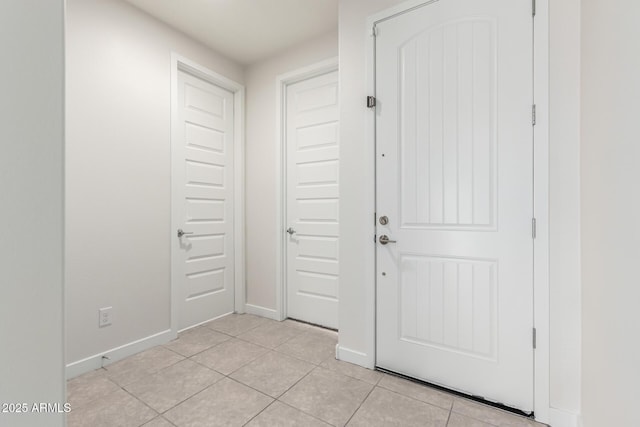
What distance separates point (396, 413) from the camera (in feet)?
4.86

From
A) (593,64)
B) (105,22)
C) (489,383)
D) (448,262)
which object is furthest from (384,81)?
(105,22)

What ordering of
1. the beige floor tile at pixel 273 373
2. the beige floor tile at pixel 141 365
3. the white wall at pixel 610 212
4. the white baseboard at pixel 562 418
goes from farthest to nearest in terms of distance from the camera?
1. the beige floor tile at pixel 141 365
2. the beige floor tile at pixel 273 373
3. the white baseboard at pixel 562 418
4. the white wall at pixel 610 212

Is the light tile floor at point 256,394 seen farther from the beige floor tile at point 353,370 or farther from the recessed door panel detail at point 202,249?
the recessed door panel detail at point 202,249

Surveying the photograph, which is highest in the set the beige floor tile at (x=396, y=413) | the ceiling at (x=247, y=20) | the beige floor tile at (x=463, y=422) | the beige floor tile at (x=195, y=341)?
the ceiling at (x=247, y=20)

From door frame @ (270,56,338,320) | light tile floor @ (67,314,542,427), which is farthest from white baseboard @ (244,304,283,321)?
light tile floor @ (67,314,542,427)

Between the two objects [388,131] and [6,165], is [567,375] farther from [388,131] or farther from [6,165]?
[6,165]

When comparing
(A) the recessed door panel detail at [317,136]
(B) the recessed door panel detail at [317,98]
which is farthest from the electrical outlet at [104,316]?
(B) the recessed door panel detail at [317,98]

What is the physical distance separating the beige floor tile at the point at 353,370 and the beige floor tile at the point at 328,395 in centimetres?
4

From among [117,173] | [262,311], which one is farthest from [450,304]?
[117,173]

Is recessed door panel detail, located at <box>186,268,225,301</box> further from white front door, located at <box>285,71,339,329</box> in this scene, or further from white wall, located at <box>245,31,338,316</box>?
white front door, located at <box>285,71,339,329</box>

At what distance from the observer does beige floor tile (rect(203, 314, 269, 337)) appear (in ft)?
8.53

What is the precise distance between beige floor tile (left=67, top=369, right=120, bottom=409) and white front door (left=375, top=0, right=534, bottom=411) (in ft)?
5.74

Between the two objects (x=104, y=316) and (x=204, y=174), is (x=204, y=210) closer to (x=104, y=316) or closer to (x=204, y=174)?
(x=204, y=174)

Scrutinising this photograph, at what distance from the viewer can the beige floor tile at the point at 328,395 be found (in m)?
1.50
